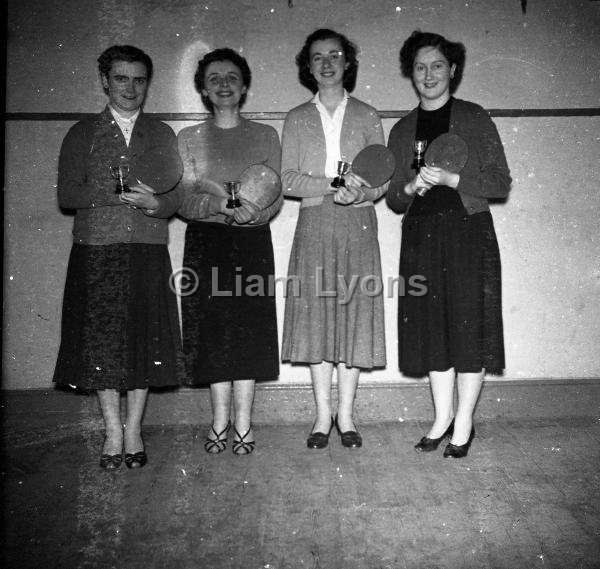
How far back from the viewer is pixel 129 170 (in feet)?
10.9

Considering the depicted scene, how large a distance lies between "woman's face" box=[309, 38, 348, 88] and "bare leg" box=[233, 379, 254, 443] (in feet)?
6.12

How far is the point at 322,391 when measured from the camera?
12.1 feet

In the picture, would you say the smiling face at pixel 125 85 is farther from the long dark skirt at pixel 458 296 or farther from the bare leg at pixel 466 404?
the bare leg at pixel 466 404

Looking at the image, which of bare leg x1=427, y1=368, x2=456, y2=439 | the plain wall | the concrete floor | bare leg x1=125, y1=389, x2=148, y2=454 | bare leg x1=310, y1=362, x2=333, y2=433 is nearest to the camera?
the concrete floor

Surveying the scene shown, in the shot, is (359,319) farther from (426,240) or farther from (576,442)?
(576,442)

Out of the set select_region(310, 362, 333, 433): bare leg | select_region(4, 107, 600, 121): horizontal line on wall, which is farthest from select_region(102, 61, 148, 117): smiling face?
select_region(310, 362, 333, 433): bare leg

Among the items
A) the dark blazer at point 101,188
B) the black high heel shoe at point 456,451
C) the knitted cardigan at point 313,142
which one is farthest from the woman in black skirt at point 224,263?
the black high heel shoe at point 456,451

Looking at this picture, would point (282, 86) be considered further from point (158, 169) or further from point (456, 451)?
point (456, 451)

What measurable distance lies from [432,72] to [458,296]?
4.22 feet

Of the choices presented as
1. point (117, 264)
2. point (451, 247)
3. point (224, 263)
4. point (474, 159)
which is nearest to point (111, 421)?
point (117, 264)

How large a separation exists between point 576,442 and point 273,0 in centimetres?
350

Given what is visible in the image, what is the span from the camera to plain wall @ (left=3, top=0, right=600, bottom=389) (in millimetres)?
4133

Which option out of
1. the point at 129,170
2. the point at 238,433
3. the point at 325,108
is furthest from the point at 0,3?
the point at 238,433

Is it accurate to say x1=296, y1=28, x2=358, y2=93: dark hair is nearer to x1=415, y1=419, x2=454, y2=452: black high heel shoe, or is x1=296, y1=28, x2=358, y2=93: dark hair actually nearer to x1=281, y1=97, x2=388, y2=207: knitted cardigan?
x1=281, y1=97, x2=388, y2=207: knitted cardigan
